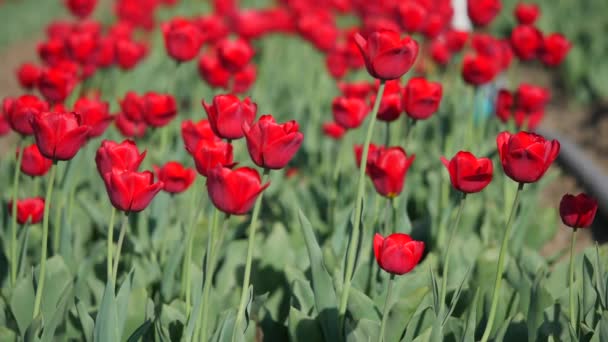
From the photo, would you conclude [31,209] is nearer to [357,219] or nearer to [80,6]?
[357,219]

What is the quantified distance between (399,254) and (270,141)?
33 cm

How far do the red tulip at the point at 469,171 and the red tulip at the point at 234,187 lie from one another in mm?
440

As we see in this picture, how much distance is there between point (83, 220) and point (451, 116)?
1654mm

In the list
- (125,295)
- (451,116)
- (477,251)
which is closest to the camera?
(125,295)

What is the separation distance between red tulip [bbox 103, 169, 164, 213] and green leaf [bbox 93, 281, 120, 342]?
0.21m

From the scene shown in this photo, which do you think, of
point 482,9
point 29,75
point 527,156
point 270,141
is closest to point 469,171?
point 527,156

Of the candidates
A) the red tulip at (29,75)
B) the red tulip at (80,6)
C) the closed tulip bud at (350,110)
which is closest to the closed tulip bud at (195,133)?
the closed tulip bud at (350,110)

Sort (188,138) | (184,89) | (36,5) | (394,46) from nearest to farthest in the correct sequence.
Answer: (394,46) → (188,138) → (184,89) → (36,5)

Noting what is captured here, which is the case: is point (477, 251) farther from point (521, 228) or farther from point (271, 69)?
point (271, 69)

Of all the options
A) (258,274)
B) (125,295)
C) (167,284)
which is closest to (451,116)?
(258,274)

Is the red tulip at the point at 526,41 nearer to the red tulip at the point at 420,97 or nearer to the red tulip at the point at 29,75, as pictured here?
the red tulip at the point at 420,97

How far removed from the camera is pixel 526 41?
9.68ft

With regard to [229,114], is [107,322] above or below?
below

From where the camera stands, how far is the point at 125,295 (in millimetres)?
1723
